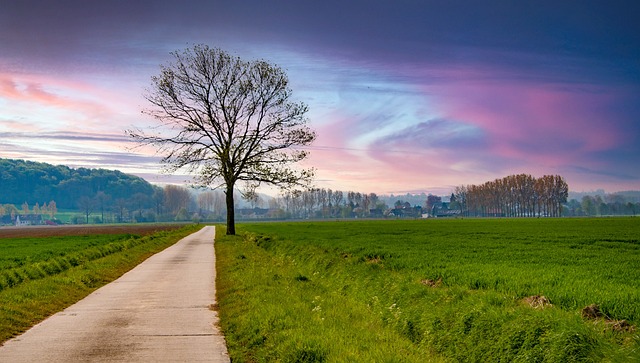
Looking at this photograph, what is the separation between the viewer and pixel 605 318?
9.67 meters

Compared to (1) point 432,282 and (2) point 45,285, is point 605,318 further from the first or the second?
(2) point 45,285

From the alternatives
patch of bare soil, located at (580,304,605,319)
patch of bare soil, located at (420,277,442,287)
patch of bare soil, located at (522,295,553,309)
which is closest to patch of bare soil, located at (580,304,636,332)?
patch of bare soil, located at (580,304,605,319)

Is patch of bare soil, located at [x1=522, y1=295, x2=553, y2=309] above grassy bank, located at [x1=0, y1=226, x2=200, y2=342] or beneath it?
above

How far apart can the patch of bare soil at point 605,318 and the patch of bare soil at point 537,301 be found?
→ 27.1 inches

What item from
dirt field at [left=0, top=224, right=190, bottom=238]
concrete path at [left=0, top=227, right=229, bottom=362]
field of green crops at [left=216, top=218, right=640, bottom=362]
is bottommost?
dirt field at [left=0, top=224, right=190, bottom=238]

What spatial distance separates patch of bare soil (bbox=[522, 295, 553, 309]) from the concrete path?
5994 mm

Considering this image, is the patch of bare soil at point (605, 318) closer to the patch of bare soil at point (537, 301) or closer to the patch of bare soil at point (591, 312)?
the patch of bare soil at point (591, 312)

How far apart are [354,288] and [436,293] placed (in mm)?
4090

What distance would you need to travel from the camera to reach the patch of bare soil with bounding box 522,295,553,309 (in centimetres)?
1045

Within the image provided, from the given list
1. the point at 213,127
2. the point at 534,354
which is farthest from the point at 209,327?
the point at 213,127

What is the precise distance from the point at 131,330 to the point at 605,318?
9336 millimetres

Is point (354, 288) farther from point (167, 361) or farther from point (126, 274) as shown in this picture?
point (126, 274)

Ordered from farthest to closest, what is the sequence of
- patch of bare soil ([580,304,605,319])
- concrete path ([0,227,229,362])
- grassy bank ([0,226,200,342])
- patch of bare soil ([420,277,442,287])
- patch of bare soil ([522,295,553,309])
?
patch of bare soil ([420,277,442,287]), grassy bank ([0,226,200,342]), patch of bare soil ([522,295,553,309]), patch of bare soil ([580,304,605,319]), concrete path ([0,227,229,362])

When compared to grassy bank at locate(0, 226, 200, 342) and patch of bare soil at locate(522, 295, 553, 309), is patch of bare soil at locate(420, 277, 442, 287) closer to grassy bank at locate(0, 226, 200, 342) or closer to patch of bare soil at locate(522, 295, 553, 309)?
patch of bare soil at locate(522, 295, 553, 309)
